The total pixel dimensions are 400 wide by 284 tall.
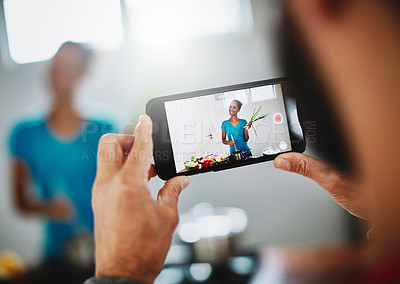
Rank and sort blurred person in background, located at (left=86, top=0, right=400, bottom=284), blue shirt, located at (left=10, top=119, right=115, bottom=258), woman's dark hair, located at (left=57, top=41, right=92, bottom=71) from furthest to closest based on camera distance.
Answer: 1. woman's dark hair, located at (left=57, top=41, right=92, bottom=71)
2. blue shirt, located at (left=10, top=119, right=115, bottom=258)
3. blurred person in background, located at (left=86, top=0, right=400, bottom=284)

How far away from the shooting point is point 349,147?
307 millimetres

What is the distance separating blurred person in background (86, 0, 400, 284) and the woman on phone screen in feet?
0.18

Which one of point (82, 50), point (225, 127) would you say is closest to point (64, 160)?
point (82, 50)

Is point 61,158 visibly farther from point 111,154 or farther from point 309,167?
point 309,167

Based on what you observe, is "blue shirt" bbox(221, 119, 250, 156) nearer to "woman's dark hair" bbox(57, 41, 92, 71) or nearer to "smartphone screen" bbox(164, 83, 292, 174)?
"smartphone screen" bbox(164, 83, 292, 174)

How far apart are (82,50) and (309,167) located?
773mm

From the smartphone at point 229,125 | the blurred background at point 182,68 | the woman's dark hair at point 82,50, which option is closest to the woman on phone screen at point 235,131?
the smartphone at point 229,125

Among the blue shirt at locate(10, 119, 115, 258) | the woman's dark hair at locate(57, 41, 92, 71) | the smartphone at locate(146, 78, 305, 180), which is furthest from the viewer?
the woman's dark hair at locate(57, 41, 92, 71)

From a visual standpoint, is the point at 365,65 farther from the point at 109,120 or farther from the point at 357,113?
the point at 109,120

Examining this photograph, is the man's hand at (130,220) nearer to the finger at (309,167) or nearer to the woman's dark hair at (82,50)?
the finger at (309,167)

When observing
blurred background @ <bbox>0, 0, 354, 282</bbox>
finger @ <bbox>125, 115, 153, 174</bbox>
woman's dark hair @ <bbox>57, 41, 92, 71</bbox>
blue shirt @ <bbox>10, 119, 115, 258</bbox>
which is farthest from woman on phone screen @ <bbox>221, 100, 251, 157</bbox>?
woman's dark hair @ <bbox>57, 41, 92, 71</bbox>

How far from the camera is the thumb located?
1.48 ft

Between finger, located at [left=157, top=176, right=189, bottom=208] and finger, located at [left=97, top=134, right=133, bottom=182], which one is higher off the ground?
finger, located at [left=97, top=134, right=133, bottom=182]

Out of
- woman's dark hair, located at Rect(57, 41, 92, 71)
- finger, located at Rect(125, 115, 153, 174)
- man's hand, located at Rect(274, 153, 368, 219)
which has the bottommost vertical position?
man's hand, located at Rect(274, 153, 368, 219)
